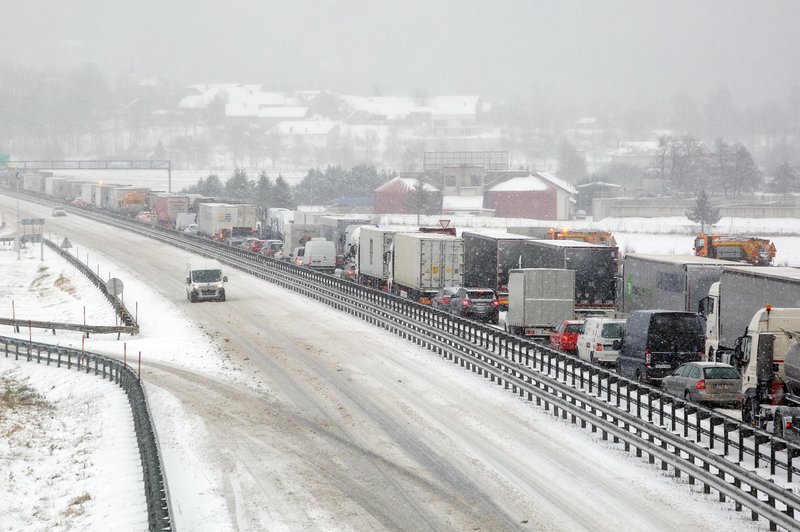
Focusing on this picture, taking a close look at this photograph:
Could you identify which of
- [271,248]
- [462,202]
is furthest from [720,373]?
[462,202]

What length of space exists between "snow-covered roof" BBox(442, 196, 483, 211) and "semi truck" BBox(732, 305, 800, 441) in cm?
12053

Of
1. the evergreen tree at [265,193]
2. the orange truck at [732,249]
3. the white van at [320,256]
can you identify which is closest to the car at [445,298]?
the orange truck at [732,249]

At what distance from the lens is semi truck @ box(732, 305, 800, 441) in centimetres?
2523

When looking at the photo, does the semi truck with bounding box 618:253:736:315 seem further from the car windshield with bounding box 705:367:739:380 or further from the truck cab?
the truck cab

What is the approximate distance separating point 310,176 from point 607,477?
463 feet

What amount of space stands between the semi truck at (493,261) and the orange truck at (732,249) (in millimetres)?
16085

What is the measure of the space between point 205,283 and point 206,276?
19.3 inches

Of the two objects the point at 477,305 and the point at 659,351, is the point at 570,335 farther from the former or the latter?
the point at 477,305

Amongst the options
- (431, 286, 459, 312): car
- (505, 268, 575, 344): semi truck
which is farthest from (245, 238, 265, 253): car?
(505, 268, 575, 344): semi truck

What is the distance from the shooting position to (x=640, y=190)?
178375mm

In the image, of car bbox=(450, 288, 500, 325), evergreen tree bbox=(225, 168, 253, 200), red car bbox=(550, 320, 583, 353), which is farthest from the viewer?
evergreen tree bbox=(225, 168, 253, 200)

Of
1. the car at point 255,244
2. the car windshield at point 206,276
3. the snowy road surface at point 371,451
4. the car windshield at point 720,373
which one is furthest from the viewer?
the car at point 255,244

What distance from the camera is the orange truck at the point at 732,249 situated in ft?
209

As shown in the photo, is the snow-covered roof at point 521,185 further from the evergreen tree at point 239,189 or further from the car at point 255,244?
the car at point 255,244
